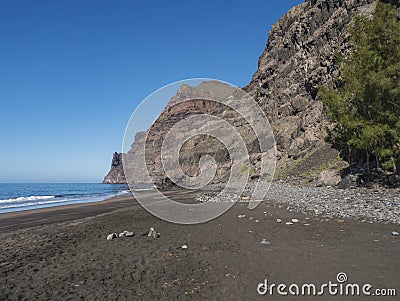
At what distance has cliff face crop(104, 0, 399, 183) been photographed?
55.1 m

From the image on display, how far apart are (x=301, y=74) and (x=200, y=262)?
69.1 metres

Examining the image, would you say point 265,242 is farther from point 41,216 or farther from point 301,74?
point 301,74

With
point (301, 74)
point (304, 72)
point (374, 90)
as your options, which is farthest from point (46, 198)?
point (304, 72)

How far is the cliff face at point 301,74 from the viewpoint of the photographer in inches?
2169

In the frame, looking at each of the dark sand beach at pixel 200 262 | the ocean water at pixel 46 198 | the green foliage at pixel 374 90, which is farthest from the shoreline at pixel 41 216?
the green foliage at pixel 374 90

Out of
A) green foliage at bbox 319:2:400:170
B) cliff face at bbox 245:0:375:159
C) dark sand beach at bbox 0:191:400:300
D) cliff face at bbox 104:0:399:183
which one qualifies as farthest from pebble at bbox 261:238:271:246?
cliff face at bbox 245:0:375:159

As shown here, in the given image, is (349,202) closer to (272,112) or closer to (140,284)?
(140,284)

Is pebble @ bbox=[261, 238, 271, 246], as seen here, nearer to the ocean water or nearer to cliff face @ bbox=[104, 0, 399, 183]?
cliff face @ bbox=[104, 0, 399, 183]

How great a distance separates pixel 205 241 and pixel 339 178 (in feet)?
77.7

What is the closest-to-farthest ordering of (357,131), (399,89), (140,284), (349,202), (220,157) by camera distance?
(140,284) → (349,202) → (399,89) → (357,131) → (220,157)

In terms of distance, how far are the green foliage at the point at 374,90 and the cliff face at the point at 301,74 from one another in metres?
25.4

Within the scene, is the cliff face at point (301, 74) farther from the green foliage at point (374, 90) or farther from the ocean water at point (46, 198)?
the green foliage at point (374, 90)

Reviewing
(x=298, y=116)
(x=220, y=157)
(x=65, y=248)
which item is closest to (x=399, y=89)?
(x=65, y=248)

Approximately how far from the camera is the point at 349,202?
17.0 metres
